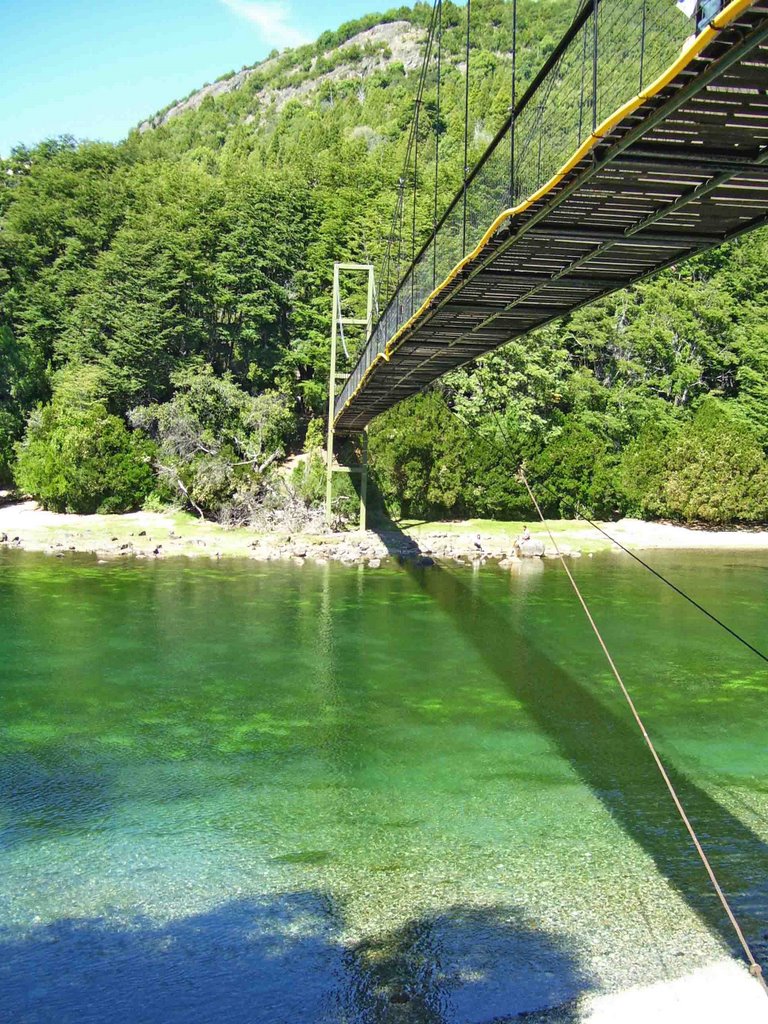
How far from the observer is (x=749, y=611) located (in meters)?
14.4

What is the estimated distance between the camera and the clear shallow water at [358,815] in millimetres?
4707

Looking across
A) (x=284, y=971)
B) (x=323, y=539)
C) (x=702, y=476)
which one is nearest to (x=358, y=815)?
(x=284, y=971)

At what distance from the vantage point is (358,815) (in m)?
6.69

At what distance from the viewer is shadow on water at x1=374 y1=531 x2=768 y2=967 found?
546 cm

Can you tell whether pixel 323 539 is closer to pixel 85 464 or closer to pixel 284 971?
pixel 85 464

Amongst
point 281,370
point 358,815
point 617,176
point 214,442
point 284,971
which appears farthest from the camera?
point 281,370

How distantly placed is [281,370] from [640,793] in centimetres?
2194

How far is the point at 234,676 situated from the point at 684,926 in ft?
21.4

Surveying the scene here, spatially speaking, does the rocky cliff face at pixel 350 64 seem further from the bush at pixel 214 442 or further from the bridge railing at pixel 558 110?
the bridge railing at pixel 558 110

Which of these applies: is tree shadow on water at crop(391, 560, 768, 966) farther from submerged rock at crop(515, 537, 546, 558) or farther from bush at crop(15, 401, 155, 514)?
bush at crop(15, 401, 155, 514)

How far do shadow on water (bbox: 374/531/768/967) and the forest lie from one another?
12477 mm

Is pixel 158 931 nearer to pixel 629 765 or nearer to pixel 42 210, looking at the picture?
pixel 629 765

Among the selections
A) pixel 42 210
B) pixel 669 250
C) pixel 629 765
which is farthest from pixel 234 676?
pixel 42 210

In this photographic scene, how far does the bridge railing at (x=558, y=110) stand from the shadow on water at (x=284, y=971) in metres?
4.39
